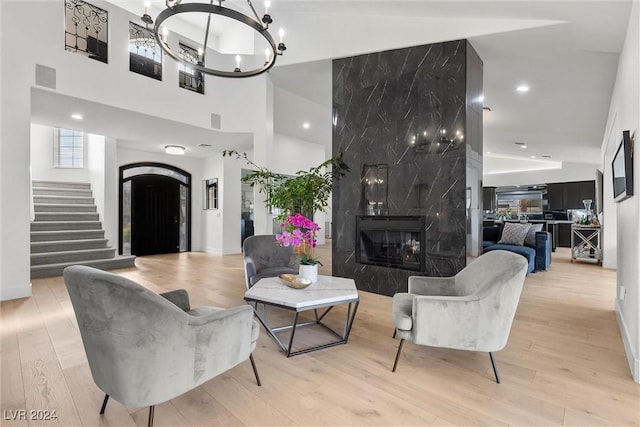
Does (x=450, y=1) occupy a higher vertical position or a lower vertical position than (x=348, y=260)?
higher

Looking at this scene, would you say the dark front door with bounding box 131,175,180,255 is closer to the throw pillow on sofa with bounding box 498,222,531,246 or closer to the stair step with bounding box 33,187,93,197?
the stair step with bounding box 33,187,93,197

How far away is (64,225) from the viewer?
259 inches

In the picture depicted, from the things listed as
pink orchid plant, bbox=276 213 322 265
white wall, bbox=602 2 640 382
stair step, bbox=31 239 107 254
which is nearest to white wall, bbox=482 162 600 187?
white wall, bbox=602 2 640 382

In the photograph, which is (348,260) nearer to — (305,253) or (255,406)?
(305,253)

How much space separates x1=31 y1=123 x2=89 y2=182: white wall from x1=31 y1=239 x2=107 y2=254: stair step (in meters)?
2.34

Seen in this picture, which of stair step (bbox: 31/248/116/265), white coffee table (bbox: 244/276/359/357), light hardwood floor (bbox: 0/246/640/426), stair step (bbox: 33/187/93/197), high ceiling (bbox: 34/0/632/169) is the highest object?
high ceiling (bbox: 34/0/632/169)

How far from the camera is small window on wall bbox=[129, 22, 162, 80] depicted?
4996 mm

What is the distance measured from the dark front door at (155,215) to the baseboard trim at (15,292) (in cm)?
410

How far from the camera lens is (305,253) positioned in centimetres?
285

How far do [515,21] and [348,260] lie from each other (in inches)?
137

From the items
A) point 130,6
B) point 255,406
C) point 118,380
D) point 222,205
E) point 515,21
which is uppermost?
point 130,6

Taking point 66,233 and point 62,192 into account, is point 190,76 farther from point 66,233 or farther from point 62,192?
point 62,192

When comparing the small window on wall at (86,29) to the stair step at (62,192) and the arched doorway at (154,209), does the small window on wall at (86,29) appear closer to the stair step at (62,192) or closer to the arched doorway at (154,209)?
the arched doorway at (154,209)

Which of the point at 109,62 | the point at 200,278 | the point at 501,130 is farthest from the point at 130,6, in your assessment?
the point at 501,130
